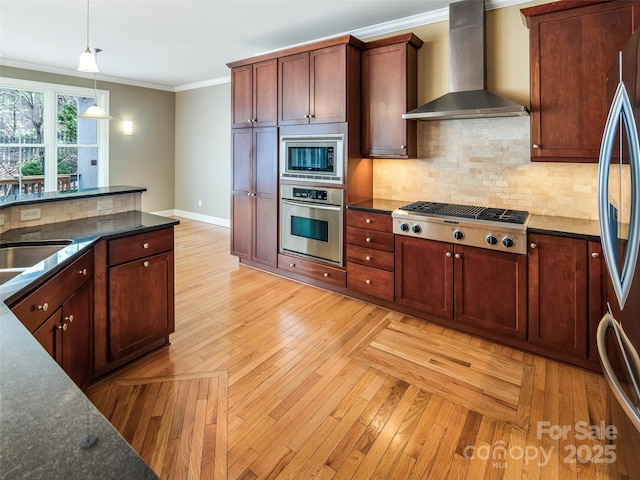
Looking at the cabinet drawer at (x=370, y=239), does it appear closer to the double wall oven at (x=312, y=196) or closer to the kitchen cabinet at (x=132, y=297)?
the double wall oven at (x=312, y=196)

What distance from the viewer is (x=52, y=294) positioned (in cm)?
170

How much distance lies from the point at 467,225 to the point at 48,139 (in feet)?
21.9

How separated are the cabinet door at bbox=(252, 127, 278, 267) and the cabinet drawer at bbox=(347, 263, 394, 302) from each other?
108cm

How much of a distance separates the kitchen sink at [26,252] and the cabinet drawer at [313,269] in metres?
2.39

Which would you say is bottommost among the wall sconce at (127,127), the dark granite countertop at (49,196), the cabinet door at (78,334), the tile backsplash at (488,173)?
the cabinet door at (78,334)

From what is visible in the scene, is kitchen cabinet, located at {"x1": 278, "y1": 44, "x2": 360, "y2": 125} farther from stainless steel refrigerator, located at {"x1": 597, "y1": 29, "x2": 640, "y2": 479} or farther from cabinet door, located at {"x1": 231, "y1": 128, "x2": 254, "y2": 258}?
stainless steel refrigerator, located at {"x1": 597, "y1": 29, "x2": 640, "y2": 479}

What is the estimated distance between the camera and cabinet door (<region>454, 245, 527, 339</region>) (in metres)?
2.72

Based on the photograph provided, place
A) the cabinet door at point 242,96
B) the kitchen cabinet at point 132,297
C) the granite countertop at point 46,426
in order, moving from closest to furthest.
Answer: the granite countertop at point 46,426, the kitchen cabinet at point 132,297, the cabinet door at point 242,96

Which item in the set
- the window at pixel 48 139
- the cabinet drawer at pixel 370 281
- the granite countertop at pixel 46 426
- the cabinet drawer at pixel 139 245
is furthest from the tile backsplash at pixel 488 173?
the window at pixel 48 139

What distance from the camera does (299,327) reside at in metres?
3.14

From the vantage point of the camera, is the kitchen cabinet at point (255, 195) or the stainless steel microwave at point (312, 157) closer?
the stainless steel microwave at point (312, 157)

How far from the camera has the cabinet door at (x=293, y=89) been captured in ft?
12.8

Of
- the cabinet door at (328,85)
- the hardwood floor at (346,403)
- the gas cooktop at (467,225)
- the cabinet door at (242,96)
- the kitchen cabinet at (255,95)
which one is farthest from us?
the cabinet door at (242,96)

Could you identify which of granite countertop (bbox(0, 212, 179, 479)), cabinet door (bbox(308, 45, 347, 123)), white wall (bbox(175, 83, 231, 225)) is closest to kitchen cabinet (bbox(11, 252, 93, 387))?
granite countertop (bbox(0, 212, 179, 479))
